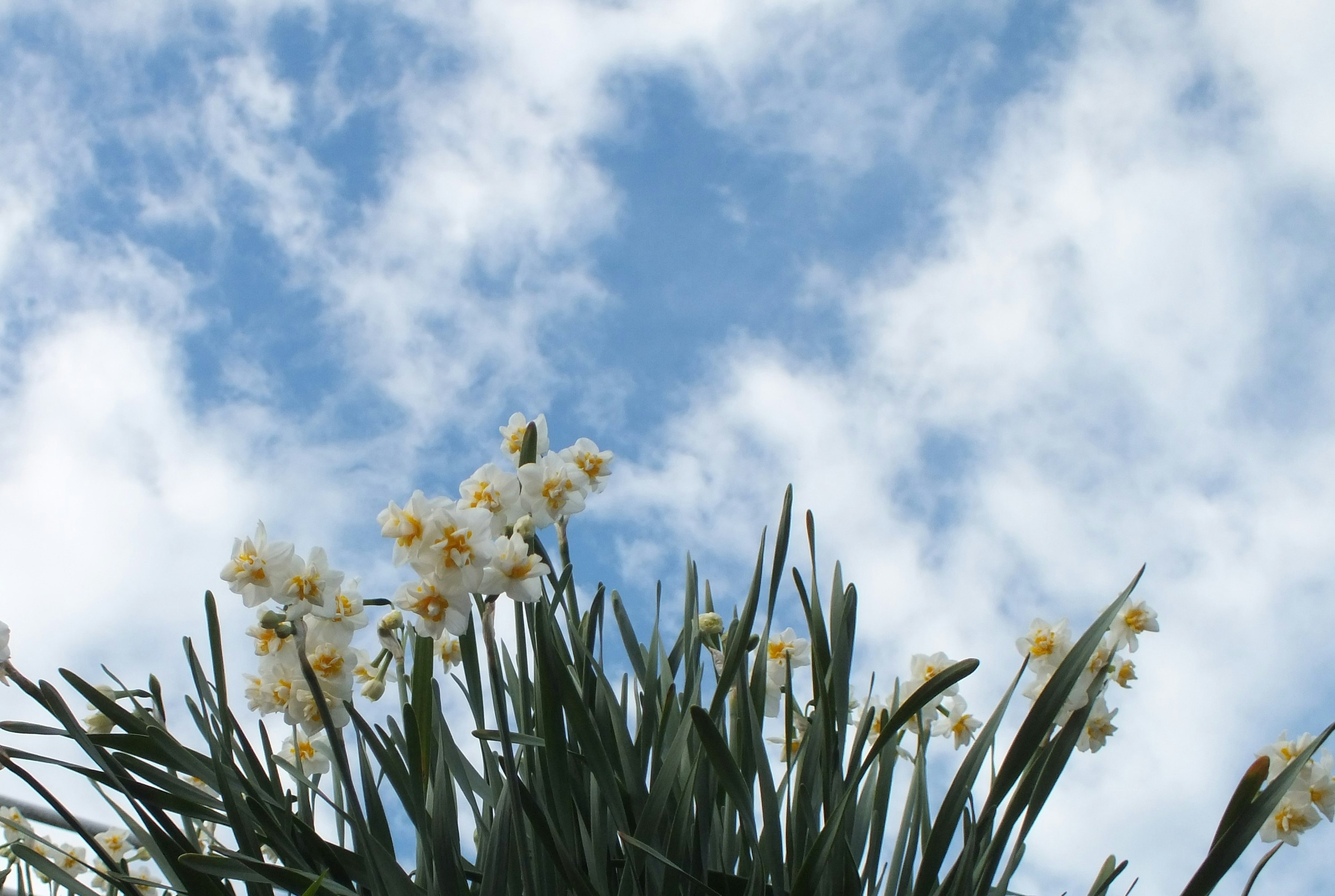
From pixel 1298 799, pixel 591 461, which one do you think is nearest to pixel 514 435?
pixel 591 461

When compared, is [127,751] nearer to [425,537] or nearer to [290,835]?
[290,835]

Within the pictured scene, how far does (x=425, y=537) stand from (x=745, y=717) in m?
0.56

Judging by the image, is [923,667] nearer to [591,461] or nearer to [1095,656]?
[1095,656]

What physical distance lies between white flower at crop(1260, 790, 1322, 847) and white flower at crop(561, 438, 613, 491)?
1103mm

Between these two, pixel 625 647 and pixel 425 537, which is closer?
pixel 425 537

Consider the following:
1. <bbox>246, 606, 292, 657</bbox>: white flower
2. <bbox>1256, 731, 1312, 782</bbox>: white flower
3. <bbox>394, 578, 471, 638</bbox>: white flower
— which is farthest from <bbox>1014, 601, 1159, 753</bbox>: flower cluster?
<bbox>246, 606, 292, 657</bbox>: white flower

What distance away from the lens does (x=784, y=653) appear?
1858mm

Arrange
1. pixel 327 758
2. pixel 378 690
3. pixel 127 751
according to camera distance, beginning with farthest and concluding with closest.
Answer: pixel 327 758, pixel 378 690, pixel 127 751

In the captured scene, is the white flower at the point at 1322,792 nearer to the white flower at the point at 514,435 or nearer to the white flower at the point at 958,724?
the white flower at the point at 958,724

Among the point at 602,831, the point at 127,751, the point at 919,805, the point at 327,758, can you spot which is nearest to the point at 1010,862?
the point at 919,805

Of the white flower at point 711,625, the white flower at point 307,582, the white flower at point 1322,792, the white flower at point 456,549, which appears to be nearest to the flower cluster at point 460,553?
the white flower at point 456,549

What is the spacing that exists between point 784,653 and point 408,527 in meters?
0.89

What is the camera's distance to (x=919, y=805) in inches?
64.4

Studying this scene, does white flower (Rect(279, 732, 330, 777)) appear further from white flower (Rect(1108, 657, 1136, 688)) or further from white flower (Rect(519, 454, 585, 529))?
white flower (Rect(1108, 657, 1136, 688))
